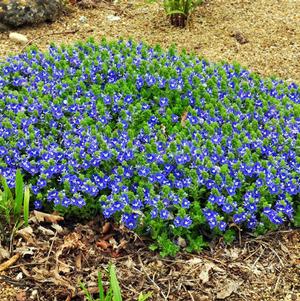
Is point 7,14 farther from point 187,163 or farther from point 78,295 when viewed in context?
point 78,295

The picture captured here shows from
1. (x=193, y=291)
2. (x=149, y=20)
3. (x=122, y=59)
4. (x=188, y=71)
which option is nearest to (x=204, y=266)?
(x=193, y=291)

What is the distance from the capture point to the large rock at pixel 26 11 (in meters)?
6.73

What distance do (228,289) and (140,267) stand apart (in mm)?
539

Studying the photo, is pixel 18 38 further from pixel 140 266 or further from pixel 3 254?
pixel 140 266

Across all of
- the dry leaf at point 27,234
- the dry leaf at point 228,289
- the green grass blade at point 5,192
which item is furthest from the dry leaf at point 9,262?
the dry leaf at point 228,289

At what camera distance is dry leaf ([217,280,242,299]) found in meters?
3.62

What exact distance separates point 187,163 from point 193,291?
3.01 feet

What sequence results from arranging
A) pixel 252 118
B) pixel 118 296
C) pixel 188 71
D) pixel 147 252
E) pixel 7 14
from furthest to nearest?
pixel 7 14 < pixel 188 71 < pixel 252 118 < pixel 147 252 < pixel 118 296

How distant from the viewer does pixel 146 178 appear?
4.07 metres

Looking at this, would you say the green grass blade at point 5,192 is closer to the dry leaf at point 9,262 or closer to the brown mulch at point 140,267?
the brown mulch at point 140,267

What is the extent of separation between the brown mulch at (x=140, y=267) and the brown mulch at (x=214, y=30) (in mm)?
2624

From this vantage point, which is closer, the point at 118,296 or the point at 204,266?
the point at 118,296

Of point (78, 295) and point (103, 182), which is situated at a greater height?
point (103, 182)

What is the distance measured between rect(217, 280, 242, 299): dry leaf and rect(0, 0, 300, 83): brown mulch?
2.88 m
